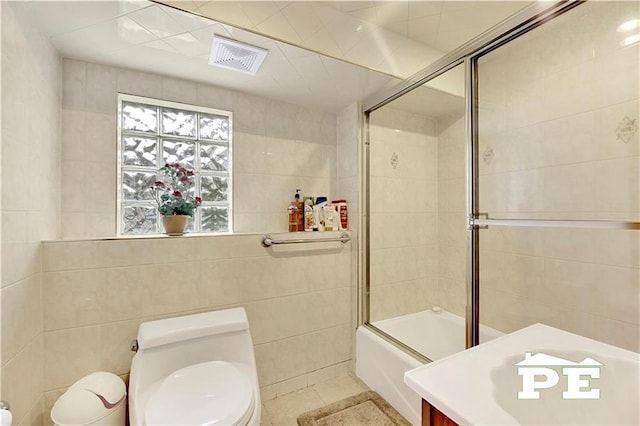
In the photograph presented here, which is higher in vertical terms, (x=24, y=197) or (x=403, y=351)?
(x=24, y=197)

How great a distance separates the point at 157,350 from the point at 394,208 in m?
1.68

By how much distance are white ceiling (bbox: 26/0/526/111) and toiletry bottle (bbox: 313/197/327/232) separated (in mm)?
702

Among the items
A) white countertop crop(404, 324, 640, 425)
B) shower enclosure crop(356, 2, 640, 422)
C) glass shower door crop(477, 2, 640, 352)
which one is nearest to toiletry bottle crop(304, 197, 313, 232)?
shower enclosure crop(356, 2, 640, 422)

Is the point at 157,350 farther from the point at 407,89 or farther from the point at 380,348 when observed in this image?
the point at 407,89

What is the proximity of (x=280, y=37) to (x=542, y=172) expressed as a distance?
1.53 m

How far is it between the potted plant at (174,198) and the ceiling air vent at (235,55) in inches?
24.6

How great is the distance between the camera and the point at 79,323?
1271 millimetres

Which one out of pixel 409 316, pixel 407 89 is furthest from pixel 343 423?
pixel 407 89

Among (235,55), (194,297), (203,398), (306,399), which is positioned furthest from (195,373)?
(235,55)

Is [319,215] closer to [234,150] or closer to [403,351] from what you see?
[234,150]

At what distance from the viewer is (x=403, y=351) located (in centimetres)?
161

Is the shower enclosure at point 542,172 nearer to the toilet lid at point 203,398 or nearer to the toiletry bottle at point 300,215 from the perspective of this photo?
the toiletry bottle at point 300,215

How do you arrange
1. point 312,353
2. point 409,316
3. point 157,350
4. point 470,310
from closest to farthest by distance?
point 157,350 < point 470,310 < point 312,353 < point 409,316

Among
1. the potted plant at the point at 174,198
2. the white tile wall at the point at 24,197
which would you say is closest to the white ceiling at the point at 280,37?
the white tile wall at the point at 24,197
